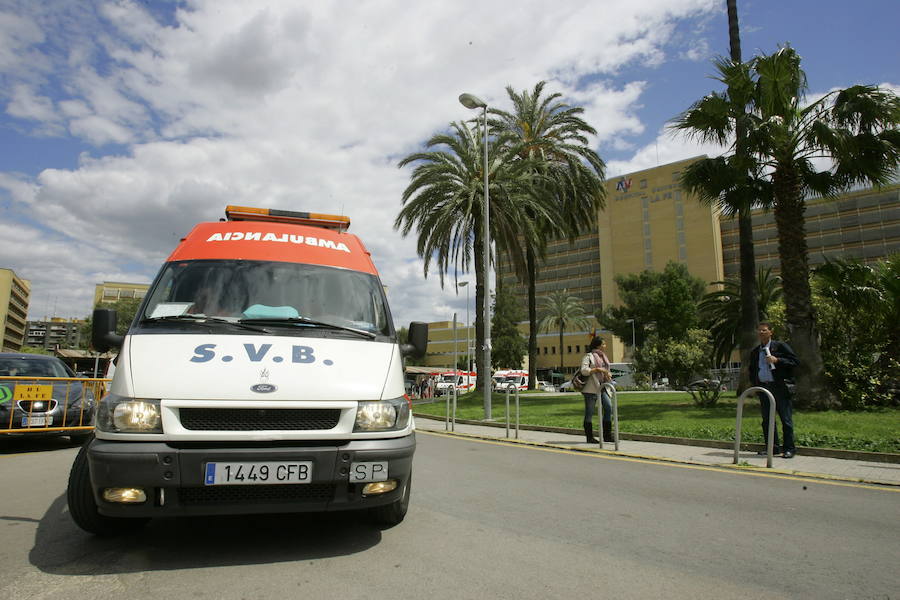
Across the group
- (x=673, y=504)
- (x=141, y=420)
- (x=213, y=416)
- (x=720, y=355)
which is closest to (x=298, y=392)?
(x=213, y=416)

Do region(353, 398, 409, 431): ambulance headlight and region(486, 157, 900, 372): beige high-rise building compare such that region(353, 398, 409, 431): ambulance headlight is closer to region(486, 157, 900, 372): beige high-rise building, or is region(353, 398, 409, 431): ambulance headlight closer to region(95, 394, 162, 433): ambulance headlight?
region(95, 394, 162, 433): ambulance headlight

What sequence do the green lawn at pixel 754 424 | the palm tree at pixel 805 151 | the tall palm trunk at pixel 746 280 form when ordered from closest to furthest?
the green lawn at pixel 754 424 → the palm tree at pixel 805 151 → the tall palm trunk at pixel 746 280

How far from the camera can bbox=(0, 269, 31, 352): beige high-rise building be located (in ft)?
383

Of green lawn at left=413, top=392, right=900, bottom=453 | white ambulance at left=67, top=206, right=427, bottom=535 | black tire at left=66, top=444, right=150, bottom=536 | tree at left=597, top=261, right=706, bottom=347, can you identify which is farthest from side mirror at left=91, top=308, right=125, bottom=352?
tree at left=597, top=261, right=706, bottom=347

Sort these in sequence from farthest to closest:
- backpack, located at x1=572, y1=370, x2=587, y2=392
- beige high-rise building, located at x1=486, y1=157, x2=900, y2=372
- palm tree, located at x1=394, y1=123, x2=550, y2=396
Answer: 1. beige high-rise building, located at x1=486, y1=157, x2=900, y2=372
2. palm tree, located at x1=394, y1=123, x2=550, y2=396
3. backpack, located at x1=572, y1=370, x2=587, y2=392

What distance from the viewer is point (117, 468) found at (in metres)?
3.12

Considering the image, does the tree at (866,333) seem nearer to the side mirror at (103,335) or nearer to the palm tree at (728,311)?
Answer: the palm tree at (728,311)

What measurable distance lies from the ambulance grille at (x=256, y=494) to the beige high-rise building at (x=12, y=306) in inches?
4843

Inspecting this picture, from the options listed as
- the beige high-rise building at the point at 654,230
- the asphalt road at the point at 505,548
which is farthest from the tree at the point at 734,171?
the beige high-rise building at the point at 654,230

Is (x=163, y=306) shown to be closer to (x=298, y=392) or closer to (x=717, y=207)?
(x=298, y=392)

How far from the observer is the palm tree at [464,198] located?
923 inches

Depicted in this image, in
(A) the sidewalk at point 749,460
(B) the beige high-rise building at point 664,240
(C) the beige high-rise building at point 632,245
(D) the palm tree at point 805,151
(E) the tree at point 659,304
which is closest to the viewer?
(A) the sidewalk at point 749,460

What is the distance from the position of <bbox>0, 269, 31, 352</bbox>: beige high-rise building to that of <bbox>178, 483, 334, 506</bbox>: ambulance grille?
12301 centimetres

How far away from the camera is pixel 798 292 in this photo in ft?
43.7
